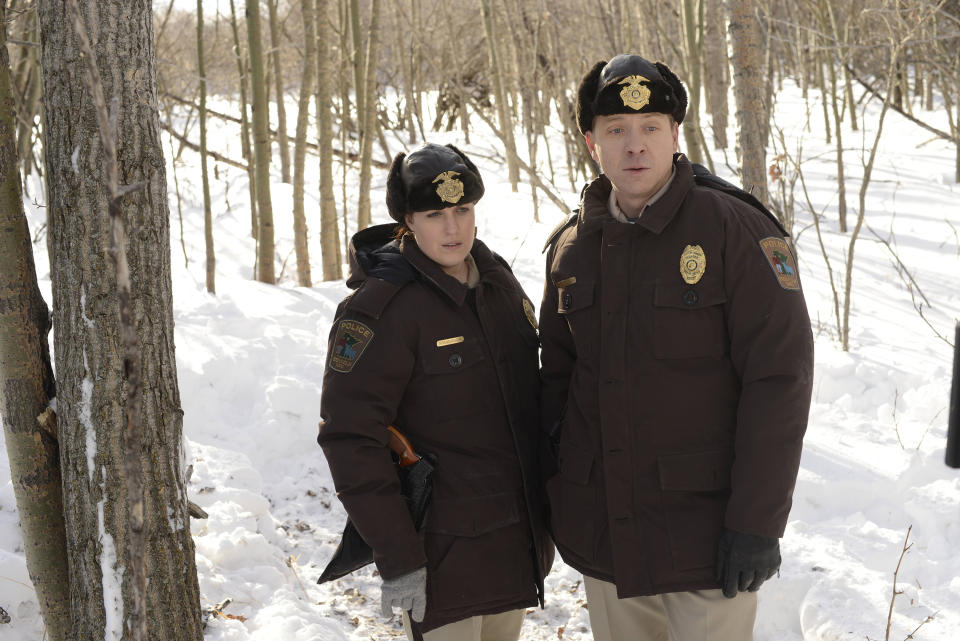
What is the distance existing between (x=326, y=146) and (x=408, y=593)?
21.0 ft

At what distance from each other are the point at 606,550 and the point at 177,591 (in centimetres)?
119

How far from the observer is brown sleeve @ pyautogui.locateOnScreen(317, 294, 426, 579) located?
204 centimetres

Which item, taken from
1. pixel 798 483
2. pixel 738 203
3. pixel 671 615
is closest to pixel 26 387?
pixel 671 615

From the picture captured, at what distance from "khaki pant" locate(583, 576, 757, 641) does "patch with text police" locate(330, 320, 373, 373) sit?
886 millimetres

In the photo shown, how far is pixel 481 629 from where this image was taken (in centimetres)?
232

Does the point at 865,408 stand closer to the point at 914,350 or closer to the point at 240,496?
the point at 914,350

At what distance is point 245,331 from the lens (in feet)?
20.8

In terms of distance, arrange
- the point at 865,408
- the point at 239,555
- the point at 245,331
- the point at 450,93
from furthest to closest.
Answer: the point at 450,93 → the point at 245,331 → the point at 865,408 → the point at 239,555

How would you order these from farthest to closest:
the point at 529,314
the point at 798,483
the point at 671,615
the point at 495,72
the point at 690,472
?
1. the point at 495,72
2. the point at 798,483
3. the point at 529,314
4. the point at 671,615
5. the point at 690,472

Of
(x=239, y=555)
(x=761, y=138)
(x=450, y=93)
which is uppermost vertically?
(x=450, y=93)

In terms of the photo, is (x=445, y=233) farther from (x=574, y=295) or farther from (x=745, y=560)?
(x=745, y=560)

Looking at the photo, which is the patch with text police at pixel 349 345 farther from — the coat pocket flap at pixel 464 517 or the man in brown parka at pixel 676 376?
the man in brown parka at pixel 676 376

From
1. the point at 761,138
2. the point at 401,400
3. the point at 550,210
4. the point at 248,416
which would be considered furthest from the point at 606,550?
the point at 550,210

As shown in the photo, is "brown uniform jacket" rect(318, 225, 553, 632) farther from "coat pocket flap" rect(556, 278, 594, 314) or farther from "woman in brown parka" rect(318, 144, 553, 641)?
"coat pocket flap" rect(556, 278, 594, 314)
